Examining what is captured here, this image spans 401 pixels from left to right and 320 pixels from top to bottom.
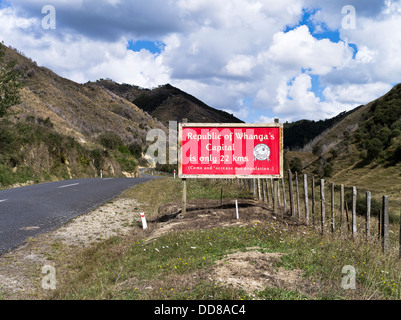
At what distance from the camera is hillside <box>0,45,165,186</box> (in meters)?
26.3

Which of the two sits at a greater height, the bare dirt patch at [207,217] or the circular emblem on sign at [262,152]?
the circular emblem on sign at [262,152]

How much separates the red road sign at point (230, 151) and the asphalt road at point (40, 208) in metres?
5.07

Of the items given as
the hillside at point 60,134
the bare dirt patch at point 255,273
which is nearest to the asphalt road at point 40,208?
the hillside at point 60,134

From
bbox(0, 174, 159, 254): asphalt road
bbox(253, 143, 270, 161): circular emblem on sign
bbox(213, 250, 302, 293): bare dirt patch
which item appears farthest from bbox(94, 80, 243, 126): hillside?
bbox(213, 250, 302, 293): bare dirt patch

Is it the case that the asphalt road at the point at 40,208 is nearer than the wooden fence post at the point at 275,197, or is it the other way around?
the asphalt road at the point at 40,208

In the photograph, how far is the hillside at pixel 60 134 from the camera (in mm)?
26297

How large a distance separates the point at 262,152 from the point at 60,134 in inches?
1093

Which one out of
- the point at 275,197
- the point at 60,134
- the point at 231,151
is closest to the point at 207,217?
the point at 275,197

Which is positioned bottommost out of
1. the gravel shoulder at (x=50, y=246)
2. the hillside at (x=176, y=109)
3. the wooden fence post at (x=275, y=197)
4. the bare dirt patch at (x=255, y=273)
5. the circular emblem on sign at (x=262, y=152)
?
the gravel shoulder at (x=50, y=246)

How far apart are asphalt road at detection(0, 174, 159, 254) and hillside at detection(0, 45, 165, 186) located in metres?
5.48

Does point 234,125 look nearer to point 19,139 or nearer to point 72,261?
point 72,261

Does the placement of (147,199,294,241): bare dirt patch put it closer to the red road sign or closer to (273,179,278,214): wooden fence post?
(273,179,278,214): wooden fence post

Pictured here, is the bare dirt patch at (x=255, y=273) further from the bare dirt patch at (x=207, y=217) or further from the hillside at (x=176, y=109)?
the hillside at (x=176, y=109)
